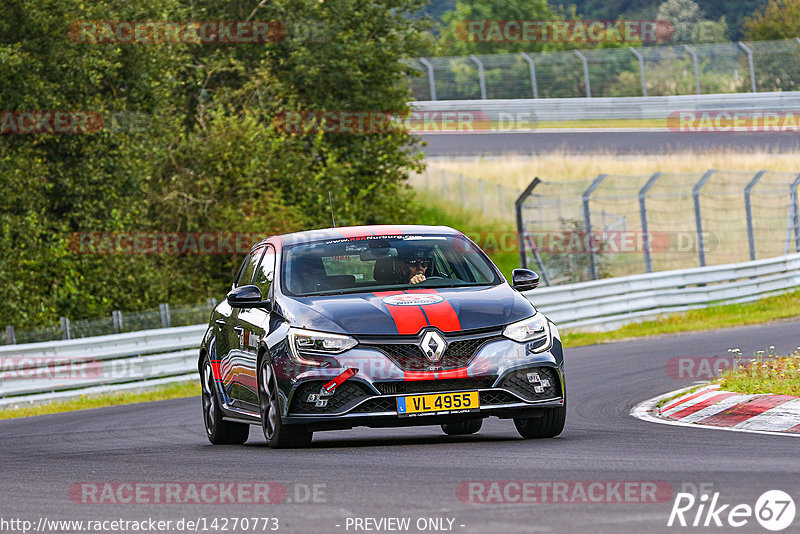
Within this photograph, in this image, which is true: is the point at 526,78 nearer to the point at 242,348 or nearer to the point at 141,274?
the point at 141,274

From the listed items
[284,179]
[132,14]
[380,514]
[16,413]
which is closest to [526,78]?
[284,179]

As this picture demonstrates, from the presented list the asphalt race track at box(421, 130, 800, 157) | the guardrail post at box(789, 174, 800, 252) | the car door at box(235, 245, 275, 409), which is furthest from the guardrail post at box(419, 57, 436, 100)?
the car door at box(235, 245, 275, 409)

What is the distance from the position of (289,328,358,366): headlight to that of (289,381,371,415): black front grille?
17cm

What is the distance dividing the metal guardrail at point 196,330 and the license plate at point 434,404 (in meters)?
12.2

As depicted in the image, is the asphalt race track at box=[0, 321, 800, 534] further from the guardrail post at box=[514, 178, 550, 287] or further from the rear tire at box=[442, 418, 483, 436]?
the guardrail post at box=[514, 178, 550, 287]

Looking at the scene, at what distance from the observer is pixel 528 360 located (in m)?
9.47

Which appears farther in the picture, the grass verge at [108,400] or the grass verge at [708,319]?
the grass verge at [708,319]

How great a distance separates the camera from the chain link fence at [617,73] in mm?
44750

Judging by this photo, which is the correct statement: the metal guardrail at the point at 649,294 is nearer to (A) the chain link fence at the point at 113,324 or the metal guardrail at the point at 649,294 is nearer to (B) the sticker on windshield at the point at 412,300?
(A) the chain link fence at the point at 113,324

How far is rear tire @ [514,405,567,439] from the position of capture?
977cm

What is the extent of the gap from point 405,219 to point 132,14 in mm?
11126

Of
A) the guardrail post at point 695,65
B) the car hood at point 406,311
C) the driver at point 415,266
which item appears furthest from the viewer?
the guardrail post at point 695,65

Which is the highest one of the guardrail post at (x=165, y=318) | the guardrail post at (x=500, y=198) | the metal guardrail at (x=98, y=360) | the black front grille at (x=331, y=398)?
the black front grille at (x=331, y=398)

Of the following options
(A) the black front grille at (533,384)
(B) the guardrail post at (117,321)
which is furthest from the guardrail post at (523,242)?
(A) the black front grille at (533,384)
